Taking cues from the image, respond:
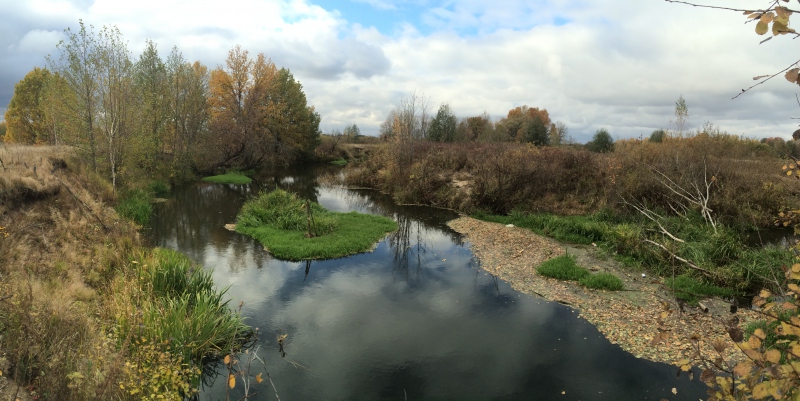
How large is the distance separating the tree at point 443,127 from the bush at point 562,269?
3069 centimetres

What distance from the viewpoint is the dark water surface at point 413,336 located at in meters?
7.24

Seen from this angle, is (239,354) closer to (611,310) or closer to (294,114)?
(611,310)

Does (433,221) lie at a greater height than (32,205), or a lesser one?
lesser

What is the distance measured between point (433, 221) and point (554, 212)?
20.8 ft

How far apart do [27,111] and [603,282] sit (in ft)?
149

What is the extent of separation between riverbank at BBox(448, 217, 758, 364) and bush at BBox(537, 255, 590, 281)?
0.27m

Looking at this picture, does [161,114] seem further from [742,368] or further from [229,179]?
[742,368]

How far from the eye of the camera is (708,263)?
461 inches

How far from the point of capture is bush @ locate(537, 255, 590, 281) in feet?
40.1

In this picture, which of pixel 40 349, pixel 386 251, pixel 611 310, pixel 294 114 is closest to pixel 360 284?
pixel 386 251

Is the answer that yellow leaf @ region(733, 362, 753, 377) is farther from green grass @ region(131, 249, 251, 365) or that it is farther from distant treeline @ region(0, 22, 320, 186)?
distant treeline @ region(0, 22, 320, 186)

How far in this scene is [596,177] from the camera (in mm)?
21875

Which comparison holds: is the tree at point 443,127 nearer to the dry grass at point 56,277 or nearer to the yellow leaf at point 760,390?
the dry grass at point 56,277

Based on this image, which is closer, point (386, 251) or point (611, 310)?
point (611, 310)
